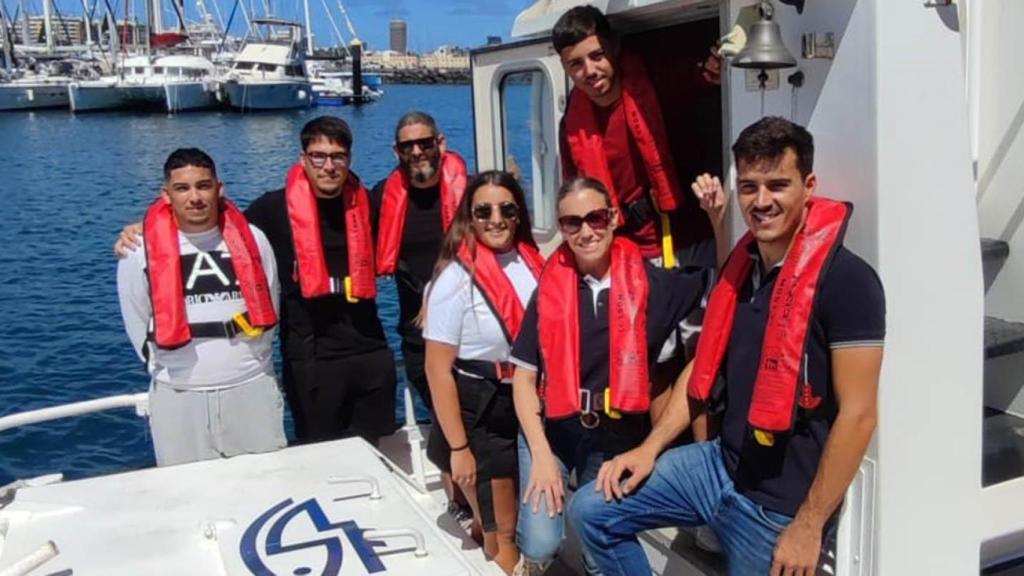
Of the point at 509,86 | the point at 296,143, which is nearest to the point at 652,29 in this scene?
the point at 509,86

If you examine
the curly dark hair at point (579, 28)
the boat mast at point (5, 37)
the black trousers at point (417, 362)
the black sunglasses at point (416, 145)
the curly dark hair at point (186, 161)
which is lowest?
the black trousers at point (417, 362)

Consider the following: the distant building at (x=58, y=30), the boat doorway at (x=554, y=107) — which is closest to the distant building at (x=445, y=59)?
the distant building at (x=58, y=30)

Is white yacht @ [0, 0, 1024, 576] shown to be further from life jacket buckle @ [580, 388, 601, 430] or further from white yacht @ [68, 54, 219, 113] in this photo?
white yacht @ [68, 54, 219, 113]

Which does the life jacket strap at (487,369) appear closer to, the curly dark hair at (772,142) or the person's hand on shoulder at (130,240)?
the curly dark hair at (772,142)

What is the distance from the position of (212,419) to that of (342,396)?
2.38 feet

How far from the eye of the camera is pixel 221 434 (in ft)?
14.0

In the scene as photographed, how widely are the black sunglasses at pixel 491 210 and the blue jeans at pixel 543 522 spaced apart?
825mm

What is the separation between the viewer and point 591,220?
3326mm

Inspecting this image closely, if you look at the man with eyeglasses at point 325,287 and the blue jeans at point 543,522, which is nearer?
the blue jeans at point 543,522

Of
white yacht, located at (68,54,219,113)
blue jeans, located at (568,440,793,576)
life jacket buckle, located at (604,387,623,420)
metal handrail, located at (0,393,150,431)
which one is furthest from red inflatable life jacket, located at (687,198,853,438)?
white yacht, located at (68,54,219,113)

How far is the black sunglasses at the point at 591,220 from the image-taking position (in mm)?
3324

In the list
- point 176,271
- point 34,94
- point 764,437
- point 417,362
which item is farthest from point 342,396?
point 34,94

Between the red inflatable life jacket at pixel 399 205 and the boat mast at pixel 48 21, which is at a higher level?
the boat mast at pixel 48 21

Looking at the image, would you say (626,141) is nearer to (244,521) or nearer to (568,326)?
(568,326)
